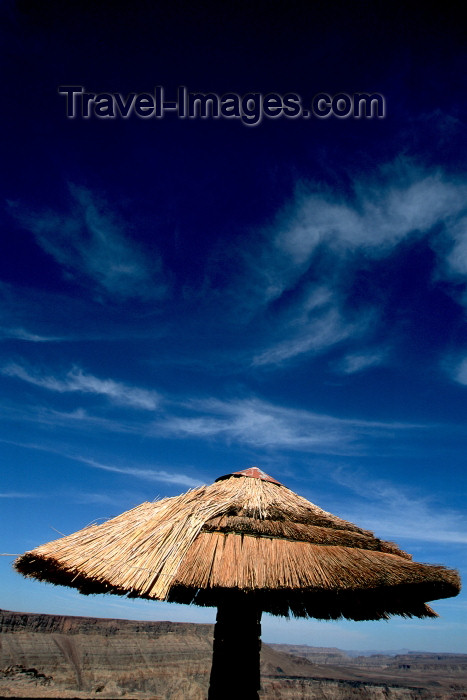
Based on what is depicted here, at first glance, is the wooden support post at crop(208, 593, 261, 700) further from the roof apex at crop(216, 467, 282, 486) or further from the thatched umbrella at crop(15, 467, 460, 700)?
the roof apex at crop(216, 467, 282, 486)

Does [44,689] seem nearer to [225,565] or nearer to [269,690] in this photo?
[269,690]

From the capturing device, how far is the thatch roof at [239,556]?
3.16 meters

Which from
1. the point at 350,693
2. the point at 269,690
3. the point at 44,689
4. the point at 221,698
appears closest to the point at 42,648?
the point at 44,689

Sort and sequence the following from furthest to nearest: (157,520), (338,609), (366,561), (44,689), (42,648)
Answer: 1. (42,648)
2. (44,689)
3. (338,609)
4. (157,520)
5. (366,561)

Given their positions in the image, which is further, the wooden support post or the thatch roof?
the wooden support post

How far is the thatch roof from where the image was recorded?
316cm

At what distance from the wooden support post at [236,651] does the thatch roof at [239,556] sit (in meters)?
0.24

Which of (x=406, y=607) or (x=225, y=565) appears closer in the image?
(x=225, y=565)

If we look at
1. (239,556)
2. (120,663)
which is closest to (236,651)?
(239,556)

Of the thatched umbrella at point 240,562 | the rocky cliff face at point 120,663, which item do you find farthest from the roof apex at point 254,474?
the rocky cliff face at point 120,663

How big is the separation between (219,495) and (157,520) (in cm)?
69

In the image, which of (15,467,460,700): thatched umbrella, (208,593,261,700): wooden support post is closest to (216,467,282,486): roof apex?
(15,467,460,700): thatched umbrella

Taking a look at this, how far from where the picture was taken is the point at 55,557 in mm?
3654

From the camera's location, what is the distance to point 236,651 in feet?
13.9
